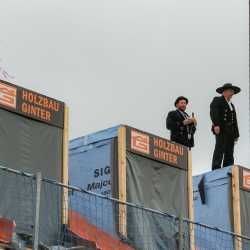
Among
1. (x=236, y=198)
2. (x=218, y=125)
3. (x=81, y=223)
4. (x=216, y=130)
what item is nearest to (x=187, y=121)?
(x=216, y=130)

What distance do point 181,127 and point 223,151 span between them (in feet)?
3.50

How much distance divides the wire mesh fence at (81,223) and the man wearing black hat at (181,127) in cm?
240

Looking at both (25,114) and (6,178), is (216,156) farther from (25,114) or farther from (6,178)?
(6,178)

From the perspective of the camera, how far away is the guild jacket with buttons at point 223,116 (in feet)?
55.3

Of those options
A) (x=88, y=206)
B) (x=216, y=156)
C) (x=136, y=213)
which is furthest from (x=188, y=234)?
(x=216, y=156)

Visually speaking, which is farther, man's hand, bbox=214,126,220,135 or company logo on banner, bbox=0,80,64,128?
man's hand, bbox=214,126,220,135

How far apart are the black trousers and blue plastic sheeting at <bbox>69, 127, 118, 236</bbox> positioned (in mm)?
2981

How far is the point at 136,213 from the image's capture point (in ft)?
44.0

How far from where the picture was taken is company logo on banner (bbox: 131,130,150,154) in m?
14.5

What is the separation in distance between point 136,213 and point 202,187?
3667 mm

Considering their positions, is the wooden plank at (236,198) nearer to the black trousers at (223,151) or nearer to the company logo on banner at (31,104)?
the black trousers at (223,151)

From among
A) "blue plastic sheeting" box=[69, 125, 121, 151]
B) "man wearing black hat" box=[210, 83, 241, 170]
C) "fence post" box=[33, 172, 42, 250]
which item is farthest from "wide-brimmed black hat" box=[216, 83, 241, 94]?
"fence post" box=[33, 172, 42, 250]

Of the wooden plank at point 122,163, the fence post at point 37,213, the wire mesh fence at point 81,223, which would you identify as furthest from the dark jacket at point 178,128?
the fence post at point 37,213

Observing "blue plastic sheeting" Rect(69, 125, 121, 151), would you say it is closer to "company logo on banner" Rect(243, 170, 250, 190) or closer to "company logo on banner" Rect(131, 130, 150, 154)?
"company logo on banner" Rect(131, 130, 150, 154)
